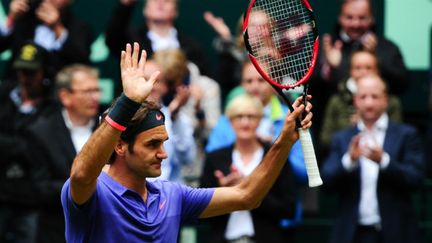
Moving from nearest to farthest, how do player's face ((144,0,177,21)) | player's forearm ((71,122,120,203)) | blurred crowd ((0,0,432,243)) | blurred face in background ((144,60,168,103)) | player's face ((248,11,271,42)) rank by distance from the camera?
player's forearm ((71,122,120,203)) < player's face ((248,11,271,42)) < blurred crowd ((0,0,432,243)) < blurred face in background ((144,60,168,103)) < player's face ((144,0,177,21))

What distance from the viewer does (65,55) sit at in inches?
387

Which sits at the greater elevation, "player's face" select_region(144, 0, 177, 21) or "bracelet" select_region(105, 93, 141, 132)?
"bracelet" select_region(105, 93, 141, 132)

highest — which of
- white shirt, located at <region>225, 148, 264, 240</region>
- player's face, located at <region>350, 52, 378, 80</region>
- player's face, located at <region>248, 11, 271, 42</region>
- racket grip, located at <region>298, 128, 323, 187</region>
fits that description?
player's face, located at <region>248, 11, 271, 42</region>

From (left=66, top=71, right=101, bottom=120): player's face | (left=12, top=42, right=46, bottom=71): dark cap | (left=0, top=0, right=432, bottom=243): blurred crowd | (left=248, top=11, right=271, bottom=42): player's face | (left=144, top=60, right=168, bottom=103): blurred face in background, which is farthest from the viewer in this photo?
(left=12, top=42, right=46, bottom=71): dark cap

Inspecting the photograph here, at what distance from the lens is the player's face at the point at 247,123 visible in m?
8.31

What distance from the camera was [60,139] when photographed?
8.30 m

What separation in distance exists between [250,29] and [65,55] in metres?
1.92

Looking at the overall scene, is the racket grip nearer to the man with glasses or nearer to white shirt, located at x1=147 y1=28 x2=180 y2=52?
the man with glasses

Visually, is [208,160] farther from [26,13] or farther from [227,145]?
[26,13]

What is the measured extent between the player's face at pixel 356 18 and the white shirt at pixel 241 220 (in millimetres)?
1705

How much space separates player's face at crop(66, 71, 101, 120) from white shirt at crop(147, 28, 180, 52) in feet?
3.86

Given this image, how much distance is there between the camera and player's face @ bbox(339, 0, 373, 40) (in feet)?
30.9

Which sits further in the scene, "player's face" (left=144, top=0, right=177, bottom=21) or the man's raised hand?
"player's face" (left=144, top=0, right=177, bottom=21)

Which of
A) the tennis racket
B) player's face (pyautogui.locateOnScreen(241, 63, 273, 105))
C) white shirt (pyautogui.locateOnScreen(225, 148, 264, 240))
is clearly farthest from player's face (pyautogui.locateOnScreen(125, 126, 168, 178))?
player's face (pyautogui.locateOnScreen(241, 63, 273, 105))
